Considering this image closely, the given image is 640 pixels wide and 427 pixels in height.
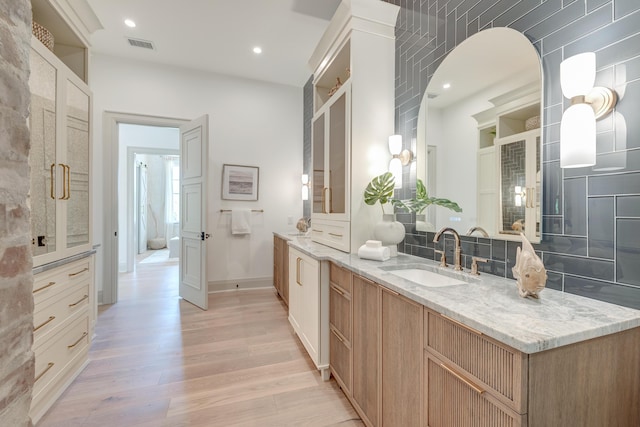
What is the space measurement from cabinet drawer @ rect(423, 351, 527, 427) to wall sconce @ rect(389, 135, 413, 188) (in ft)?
4.27

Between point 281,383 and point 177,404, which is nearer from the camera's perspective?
point 177,404

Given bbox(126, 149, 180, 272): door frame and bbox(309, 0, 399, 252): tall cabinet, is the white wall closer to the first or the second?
bbox(126, 149, 180, 272): door frame

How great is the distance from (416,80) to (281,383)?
2.44 metres

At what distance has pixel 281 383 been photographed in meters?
1.99

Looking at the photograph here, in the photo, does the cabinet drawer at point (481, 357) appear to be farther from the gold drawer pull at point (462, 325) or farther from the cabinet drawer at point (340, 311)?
the cabinet drawer at point (340, 311)

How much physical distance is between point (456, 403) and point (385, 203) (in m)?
1.43

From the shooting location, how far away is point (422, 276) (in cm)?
178

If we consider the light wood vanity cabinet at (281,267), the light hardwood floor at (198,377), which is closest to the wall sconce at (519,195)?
the light hardwood floor at (198,377)

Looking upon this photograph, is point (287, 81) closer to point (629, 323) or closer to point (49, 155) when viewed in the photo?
point (49, 155)

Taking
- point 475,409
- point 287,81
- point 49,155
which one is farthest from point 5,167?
point 287,81

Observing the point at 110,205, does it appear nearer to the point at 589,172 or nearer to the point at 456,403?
the point at 456,403

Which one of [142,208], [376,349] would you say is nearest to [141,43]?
[376,349]

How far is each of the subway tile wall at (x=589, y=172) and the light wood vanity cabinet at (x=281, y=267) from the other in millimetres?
2308

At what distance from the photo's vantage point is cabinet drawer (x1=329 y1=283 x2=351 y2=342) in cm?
175
